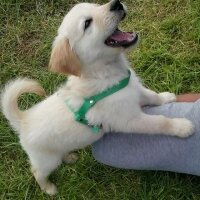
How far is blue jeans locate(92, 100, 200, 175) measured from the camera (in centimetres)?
249

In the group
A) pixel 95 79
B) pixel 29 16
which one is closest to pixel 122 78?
pixel 95 79

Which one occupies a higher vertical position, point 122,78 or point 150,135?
point 122,78

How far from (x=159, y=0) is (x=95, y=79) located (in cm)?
173

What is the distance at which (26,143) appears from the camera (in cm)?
282

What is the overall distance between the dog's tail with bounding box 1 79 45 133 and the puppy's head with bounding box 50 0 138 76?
0.25 metres

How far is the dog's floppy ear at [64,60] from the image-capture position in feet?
8.04

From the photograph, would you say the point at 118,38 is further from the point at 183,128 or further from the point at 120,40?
the point at 183,128

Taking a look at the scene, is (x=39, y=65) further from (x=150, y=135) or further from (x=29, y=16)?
Answer: (x=150, y=135)

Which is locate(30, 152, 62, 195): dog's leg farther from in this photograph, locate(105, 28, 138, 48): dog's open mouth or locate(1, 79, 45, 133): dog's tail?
locate(105, 28, 138, 48): dog's open mouth

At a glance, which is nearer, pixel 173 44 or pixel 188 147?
pixel 188 147

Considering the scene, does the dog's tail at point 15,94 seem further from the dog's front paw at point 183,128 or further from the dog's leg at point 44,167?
the dog's front paw at point 183,128

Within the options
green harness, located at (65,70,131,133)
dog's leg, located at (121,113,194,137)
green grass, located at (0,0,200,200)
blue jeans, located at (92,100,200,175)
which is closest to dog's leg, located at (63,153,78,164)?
green grass, located at (0,0,200,200)

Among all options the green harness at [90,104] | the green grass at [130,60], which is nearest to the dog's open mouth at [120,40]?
Result: the green harness at [90,104]

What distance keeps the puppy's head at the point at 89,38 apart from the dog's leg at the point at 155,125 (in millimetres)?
369
